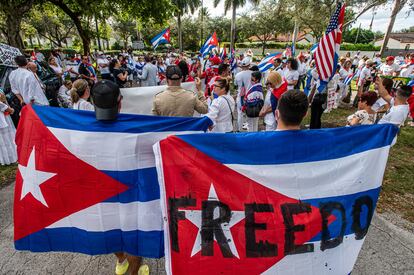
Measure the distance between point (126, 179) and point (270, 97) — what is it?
3948 millimetres

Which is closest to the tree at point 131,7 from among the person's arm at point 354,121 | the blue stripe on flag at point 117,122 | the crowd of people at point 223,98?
the crowd of people at point 223,98

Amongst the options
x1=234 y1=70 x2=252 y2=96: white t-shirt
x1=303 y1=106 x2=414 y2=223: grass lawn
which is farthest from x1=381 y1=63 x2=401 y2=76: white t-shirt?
x1=234 y1=70 x2=252 y2=96: white t-shirt

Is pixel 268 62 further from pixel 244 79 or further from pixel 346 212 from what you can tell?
pixel 346 212

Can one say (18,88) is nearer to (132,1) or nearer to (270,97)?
(270,97)

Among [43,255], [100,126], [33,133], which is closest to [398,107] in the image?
[100,126]

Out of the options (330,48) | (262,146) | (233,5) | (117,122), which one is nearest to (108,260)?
(117,122)

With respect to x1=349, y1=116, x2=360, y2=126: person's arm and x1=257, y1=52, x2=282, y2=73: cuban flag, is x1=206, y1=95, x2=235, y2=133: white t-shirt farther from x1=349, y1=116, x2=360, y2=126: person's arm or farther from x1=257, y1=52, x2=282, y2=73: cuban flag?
x1=257, y1=52, x2=282, y2=73: cuban flag

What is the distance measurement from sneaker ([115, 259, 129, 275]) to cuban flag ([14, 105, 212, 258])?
0.48 m

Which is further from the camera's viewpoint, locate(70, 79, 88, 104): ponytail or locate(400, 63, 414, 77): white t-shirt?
locate(400, 63, 414, 77): white t-shirt

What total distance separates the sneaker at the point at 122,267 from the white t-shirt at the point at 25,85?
5155 mm

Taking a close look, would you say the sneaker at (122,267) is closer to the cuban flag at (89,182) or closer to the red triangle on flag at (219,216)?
the cuban flag at (89,182)

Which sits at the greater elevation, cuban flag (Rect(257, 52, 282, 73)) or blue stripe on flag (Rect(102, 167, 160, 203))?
cuban flag (Rect(257, 52, 282, 73))

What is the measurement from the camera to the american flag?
4680 millimetres

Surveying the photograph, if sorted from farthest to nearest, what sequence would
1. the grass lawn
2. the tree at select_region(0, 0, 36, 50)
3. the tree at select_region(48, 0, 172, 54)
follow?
the tree at select_region(48, 0, 172, 54) → the tree at select_region(0, 0, 36, 50) → the grass lawn
